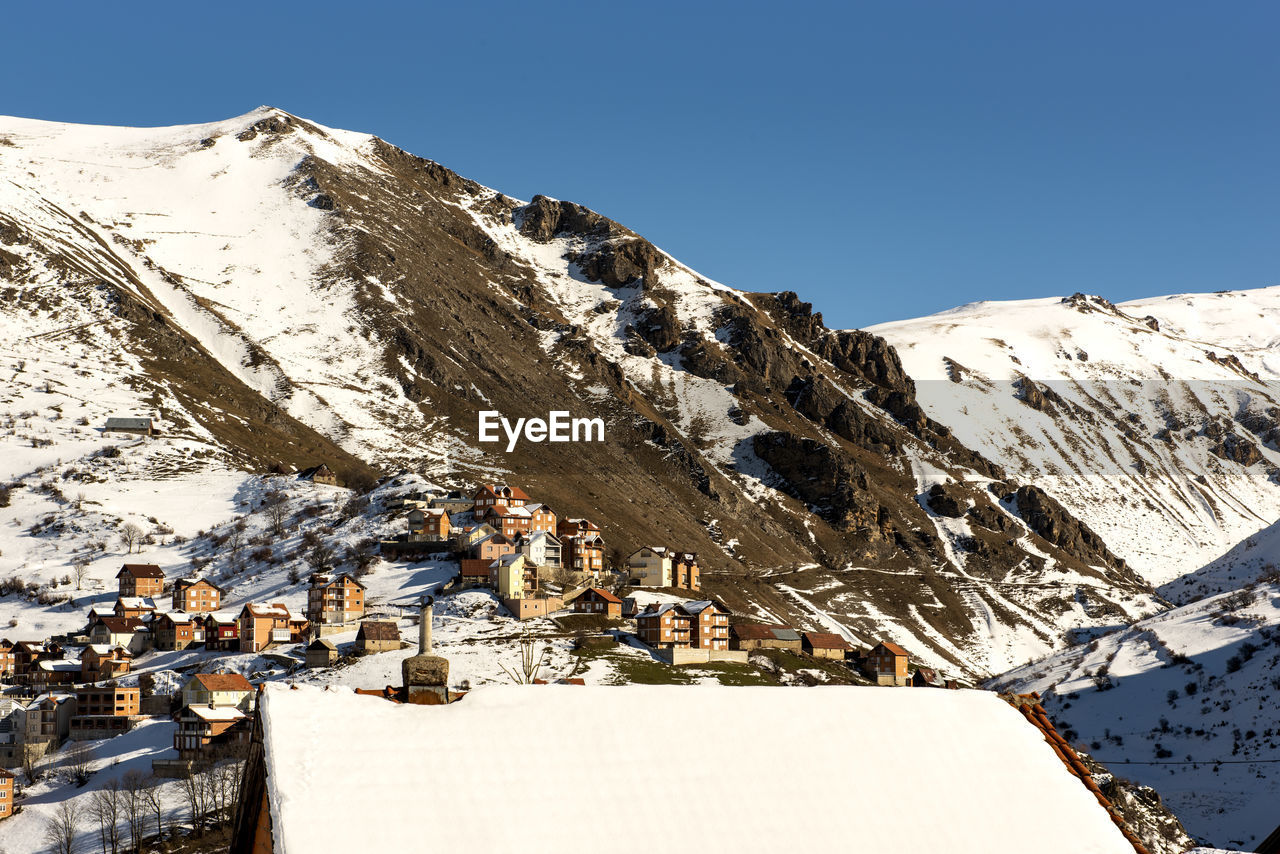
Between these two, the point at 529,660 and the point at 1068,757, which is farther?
the point at 529,660

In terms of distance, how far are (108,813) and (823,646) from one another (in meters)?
72.4

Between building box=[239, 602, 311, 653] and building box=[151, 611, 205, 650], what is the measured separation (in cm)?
894

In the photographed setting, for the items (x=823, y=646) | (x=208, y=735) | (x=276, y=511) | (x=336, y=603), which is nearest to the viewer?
(x=208, y=735)

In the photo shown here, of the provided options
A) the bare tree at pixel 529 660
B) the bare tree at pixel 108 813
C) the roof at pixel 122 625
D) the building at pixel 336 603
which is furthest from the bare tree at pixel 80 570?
the bare tree at pixel 529 660

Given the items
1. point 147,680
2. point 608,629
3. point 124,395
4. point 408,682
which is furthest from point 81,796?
point 124,395

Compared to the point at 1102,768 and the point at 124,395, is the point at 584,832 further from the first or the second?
the point at 124,395

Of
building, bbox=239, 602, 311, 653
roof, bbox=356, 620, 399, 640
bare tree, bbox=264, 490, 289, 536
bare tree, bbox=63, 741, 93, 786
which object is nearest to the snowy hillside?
roof, bbox=356, 620, 399, 640

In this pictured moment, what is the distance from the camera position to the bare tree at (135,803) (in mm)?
72762

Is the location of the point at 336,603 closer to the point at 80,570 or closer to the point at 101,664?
the point at 101,664

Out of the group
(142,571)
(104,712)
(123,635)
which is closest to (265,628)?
(104,712)

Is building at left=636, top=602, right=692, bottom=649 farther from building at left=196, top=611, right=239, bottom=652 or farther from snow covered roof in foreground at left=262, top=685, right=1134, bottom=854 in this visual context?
snow covered roof in foreground at left=262, top=685, right=1134, bottom=854

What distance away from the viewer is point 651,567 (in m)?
149

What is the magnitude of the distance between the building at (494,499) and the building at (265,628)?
37.5 m

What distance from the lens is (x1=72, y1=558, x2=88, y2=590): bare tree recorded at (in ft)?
441
